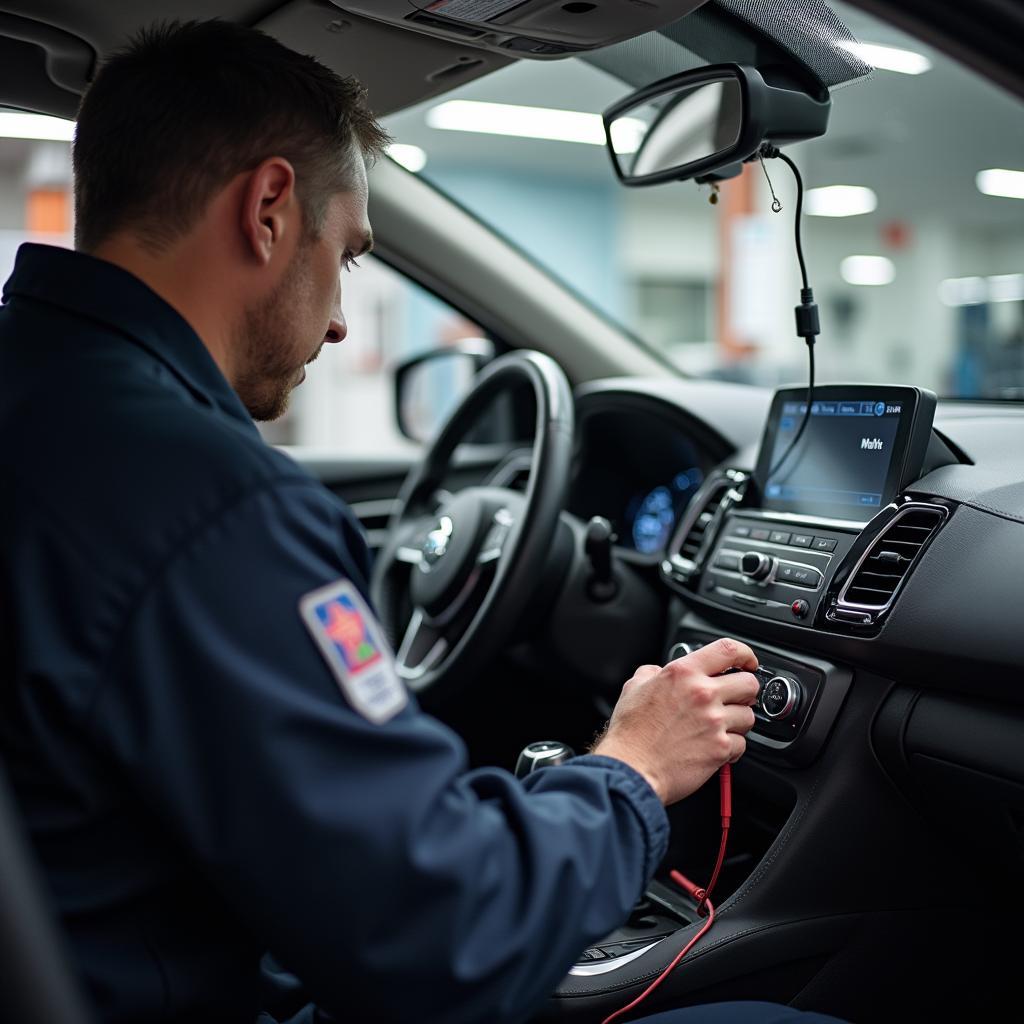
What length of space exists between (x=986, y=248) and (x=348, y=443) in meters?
11.8

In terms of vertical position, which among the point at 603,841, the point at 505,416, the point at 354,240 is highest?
the point at 354,240

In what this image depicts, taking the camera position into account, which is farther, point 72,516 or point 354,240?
point 354,240

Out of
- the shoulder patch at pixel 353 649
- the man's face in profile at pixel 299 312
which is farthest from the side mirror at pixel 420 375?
the shoulder patch at pixel 353 649

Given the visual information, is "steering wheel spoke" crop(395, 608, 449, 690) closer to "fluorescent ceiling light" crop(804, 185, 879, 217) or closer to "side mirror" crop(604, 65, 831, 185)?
"side mirror" crop(604, 65, 831, 185)

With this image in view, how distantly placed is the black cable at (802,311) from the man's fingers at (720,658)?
58 centimetres

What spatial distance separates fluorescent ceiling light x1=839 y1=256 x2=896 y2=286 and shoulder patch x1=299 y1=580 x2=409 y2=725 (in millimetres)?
19070

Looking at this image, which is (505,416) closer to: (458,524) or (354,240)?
(458,524)

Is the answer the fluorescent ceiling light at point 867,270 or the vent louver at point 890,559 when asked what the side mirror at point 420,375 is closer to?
the vent louver at point 890,559

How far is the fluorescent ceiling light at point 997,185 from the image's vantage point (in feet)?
40.8

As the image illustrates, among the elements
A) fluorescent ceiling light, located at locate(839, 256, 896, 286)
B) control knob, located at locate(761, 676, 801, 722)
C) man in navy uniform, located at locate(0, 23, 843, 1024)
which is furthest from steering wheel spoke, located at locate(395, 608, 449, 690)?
fluorescent ceiling light, located at locate(839, 256, 896, 286)

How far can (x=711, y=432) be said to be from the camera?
190cm

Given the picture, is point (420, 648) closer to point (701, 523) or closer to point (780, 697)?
point (701, 523)

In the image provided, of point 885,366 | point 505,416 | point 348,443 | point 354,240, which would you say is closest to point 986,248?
point 885,366

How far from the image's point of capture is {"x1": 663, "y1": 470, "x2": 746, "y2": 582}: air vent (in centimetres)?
172
